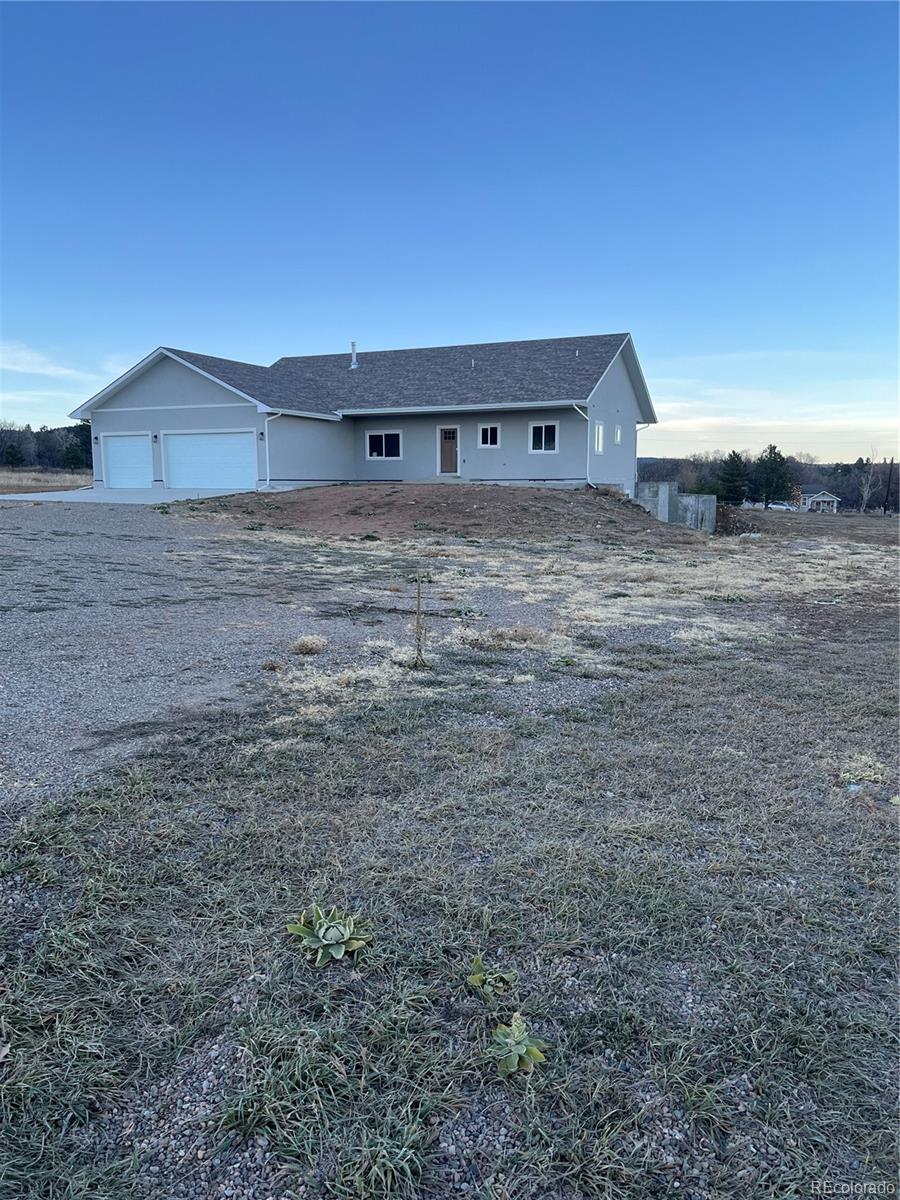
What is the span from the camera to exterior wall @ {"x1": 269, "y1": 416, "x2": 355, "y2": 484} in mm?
23344

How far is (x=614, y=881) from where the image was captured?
2.75m

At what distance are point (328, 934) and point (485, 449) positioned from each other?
24.0 m

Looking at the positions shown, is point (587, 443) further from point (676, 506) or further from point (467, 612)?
point (467, 612)

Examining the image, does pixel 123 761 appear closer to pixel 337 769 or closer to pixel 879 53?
pixel 337 769

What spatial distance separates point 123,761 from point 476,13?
15222 mm

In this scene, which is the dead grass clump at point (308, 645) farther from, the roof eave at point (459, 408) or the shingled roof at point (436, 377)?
the roof eave at point (459, 408)

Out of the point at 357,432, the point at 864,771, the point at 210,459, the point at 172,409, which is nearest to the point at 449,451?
the point at 357,432

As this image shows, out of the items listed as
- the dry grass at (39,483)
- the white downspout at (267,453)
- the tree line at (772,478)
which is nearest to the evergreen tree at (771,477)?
the tree line at (772,478)

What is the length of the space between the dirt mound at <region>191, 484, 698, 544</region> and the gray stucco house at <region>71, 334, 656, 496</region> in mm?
1922

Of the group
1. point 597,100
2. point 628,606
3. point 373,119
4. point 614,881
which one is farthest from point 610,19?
point 614,881

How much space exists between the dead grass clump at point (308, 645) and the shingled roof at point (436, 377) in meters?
18.0

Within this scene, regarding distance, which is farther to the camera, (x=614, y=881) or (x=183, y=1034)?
(x=614, y=881)

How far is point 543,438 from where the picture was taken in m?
24.7

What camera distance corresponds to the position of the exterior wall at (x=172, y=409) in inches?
908
